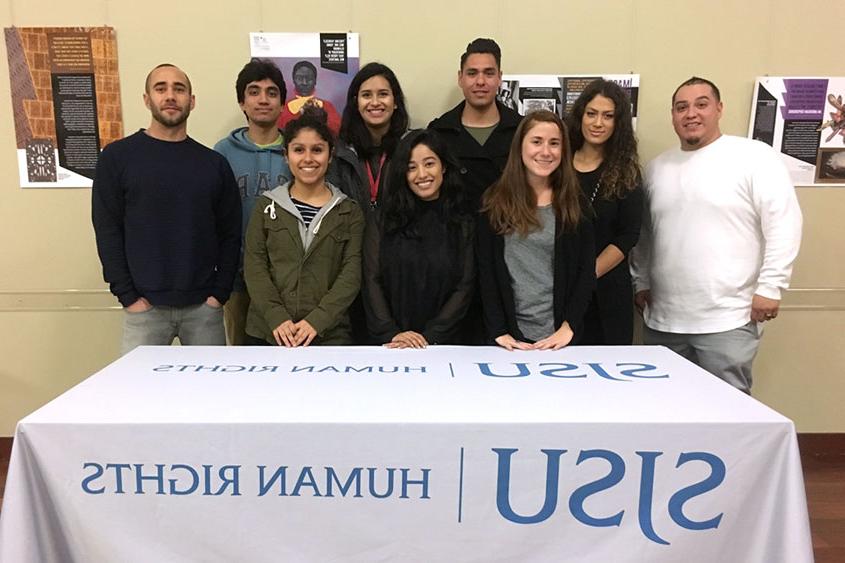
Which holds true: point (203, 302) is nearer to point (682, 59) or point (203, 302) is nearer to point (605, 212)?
point (605, 212)

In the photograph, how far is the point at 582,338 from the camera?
2.28 m

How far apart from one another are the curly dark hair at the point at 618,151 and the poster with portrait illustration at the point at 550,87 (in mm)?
386

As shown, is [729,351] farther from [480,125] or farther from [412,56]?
[412,56]

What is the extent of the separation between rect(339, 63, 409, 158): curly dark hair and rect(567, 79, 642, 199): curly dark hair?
0.72 metres

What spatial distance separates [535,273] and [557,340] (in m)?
0.24

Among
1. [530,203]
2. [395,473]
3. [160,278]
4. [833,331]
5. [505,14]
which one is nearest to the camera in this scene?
[395,473]

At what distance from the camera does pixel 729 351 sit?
217 centimetres

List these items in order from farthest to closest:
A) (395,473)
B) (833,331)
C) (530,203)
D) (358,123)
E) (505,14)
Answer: (833,331), (505,14), (358,123), (530,203), (395,473)

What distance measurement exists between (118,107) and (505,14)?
1.75 metres

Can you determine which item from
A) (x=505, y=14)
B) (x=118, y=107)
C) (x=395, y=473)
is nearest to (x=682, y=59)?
(x=505, y=14)

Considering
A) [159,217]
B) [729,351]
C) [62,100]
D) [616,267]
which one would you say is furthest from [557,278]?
[62,100]

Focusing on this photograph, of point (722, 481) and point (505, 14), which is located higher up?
point (505, 14)

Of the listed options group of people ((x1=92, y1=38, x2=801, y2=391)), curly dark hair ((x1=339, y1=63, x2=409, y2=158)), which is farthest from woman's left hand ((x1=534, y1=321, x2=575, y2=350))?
curly dark hair ((x1=339, y1=63, x2=409, y2=158))

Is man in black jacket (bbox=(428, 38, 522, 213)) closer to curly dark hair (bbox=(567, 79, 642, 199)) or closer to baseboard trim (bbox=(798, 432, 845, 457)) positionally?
curly dark hair (bbox=(567, 79, 642, 199))
